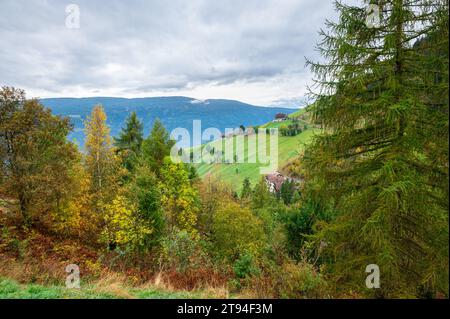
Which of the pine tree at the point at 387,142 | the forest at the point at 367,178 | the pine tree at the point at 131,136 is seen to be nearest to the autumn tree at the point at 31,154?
the forest at the point at 367,178

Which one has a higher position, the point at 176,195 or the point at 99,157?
the point at 99,157

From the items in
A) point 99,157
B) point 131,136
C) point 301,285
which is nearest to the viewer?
point 301,285

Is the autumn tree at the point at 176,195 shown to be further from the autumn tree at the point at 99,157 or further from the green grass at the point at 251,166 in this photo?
the green grass at the point at 251,166

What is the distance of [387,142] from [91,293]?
31.5 feet

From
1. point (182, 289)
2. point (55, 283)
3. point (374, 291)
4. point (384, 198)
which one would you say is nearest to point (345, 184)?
point (384, 198)

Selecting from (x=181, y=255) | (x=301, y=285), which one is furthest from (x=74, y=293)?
(x=301, y=285)

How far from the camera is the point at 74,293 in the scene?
24.1 ft

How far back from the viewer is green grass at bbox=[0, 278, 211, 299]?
7.15m

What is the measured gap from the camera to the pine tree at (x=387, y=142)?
21.9 ft

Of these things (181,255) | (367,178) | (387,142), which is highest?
(387,142)

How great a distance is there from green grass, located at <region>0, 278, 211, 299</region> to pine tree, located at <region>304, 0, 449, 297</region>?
192 inches

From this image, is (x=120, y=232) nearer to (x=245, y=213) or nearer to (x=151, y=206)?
(x=151, y=206)

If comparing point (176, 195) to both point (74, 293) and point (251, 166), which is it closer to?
point (74, 293)

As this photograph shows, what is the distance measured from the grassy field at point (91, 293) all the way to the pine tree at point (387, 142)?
4657mm
